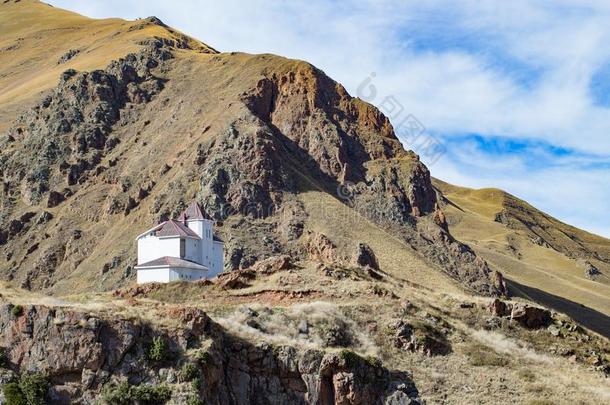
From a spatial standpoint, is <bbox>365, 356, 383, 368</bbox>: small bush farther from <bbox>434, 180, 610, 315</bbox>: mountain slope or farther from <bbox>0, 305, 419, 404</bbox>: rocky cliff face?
<bbox>434, 180, 610, 315</bbox>: mountain slope

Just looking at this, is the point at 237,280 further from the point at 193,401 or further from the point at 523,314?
the point at 193,401

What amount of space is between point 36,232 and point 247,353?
72390 mm

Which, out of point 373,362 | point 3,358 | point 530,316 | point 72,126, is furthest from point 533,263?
point 3,358

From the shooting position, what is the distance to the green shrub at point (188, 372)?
1342 inches

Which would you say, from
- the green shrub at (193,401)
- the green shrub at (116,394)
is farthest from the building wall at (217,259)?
the green shrub at (193,401)

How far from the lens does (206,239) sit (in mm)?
70188

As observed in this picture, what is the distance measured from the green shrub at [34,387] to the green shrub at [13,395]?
0.52 feet

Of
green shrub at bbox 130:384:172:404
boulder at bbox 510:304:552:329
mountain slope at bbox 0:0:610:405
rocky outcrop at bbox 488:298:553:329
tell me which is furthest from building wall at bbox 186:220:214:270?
green shrub at bbox 130:384:172:404

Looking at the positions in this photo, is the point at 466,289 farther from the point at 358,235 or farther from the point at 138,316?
the point at 138,316

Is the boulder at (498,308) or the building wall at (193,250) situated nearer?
the boulder at (498,308)

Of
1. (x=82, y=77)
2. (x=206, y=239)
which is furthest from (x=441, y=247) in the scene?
(x=82, y=77)

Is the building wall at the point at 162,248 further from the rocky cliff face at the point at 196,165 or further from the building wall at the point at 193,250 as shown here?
the rocky cliff face at the point at 196,165

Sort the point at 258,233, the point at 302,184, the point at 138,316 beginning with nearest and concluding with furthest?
the point at 138,316, the point at 258,233, the point at 302,184

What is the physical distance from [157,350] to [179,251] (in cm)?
3183
